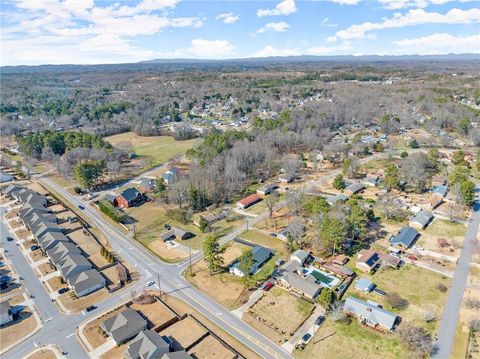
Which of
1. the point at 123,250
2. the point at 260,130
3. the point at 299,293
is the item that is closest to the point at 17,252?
the point at 123,250

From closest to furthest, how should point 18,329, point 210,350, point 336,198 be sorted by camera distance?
point 210,350 → point 18,329 → point 336,198

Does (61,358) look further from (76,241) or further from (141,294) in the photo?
(76,241)

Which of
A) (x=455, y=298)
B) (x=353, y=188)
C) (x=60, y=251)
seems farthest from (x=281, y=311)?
(x=353, y=188)

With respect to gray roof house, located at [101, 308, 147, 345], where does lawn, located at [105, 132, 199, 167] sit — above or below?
above

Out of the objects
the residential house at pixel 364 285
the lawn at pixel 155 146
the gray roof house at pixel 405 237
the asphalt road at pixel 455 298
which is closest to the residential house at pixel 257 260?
the residential house at pixel 364 285

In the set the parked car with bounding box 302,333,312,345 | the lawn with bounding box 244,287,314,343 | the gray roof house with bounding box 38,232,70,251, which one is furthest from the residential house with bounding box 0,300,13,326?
the parked car with bounding box 302,333,312,345

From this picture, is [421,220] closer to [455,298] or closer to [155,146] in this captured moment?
[455,298]

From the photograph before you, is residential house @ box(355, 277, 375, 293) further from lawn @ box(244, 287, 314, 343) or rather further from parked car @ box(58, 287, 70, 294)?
parked car @ box(58, 287, 70, 294)
